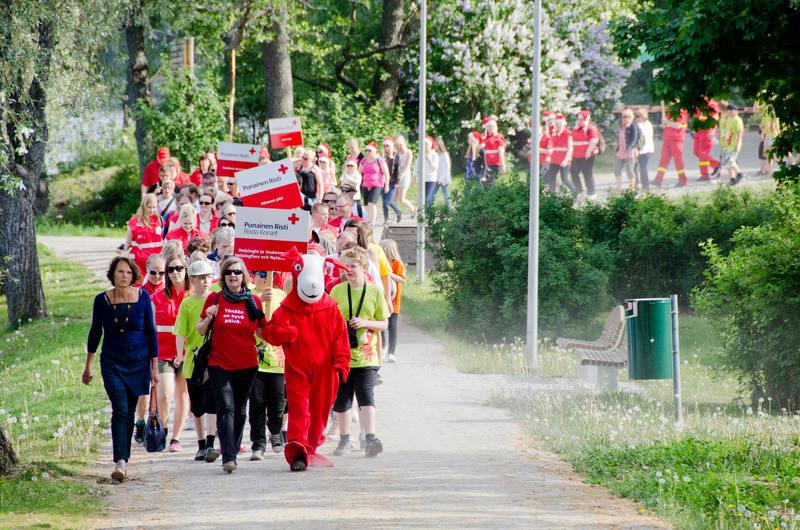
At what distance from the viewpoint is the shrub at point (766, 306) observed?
13.3 m

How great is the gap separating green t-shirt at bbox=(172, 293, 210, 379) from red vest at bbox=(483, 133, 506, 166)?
19263mm

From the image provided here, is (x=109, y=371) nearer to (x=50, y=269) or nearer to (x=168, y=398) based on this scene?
(x=168, y=398)

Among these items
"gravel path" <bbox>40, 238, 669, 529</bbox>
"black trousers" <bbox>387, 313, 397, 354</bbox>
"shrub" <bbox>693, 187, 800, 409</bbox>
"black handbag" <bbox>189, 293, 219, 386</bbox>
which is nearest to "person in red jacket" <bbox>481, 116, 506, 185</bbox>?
"black trousers" <bbox>387, 313, 397, 354</bbox>

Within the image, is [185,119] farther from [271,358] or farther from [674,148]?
[271,358]

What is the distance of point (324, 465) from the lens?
10.4 metres

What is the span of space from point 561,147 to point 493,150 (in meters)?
1.51

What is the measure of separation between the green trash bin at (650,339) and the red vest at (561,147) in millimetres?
15932

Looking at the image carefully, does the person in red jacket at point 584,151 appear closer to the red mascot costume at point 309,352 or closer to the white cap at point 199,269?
the white cap at point 199,269

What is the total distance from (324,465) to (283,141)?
12.5m

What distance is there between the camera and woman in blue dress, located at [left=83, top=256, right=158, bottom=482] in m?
10.1

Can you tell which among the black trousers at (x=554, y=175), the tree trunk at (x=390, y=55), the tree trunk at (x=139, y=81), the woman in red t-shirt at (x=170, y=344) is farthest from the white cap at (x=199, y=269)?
the tree trunk at (x=390, y=55)

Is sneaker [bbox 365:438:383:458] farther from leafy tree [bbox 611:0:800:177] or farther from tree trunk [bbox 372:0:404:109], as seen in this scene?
tree trunk [bbox 372:0:404:109]

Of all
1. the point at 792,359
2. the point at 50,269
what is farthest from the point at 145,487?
the point at 50,269

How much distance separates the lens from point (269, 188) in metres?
11.5
